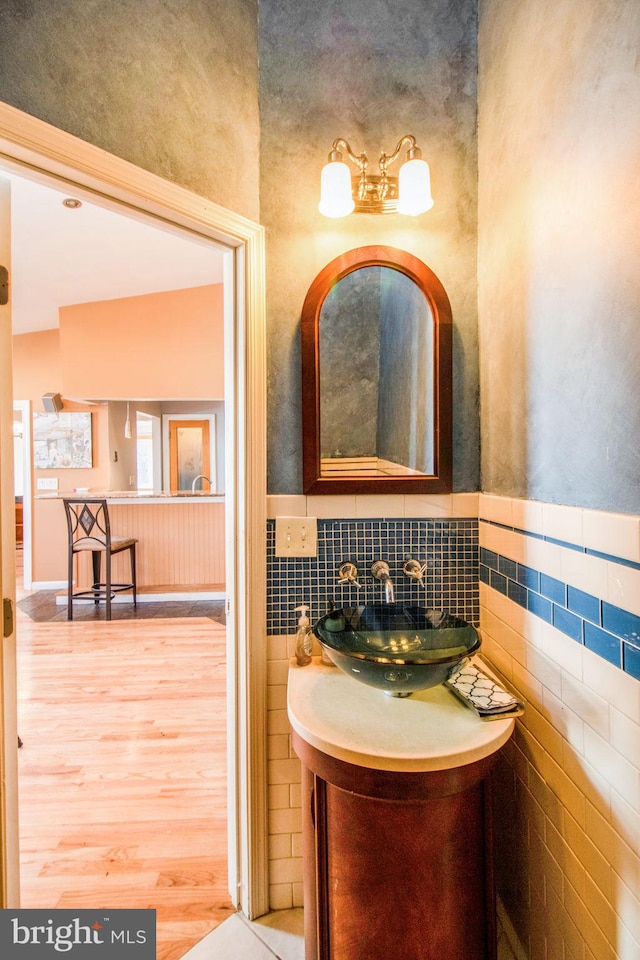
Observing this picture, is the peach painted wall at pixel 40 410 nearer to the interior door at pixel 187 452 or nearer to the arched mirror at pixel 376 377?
the interior door at pixel 187 452

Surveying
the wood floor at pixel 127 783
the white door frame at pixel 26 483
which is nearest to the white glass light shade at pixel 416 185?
the wood floor at pixel 127 783

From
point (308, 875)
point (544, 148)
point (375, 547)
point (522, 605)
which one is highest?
point (544, 148)

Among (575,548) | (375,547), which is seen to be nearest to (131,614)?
(375,547)

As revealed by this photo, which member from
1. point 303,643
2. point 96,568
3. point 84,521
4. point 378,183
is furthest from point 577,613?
point 96,568

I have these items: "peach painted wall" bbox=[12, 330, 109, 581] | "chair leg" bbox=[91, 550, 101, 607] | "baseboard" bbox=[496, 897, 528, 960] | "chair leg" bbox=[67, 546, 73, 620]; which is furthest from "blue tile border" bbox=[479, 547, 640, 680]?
"peach painted wall" bbox=[12, 330, 109, 581]

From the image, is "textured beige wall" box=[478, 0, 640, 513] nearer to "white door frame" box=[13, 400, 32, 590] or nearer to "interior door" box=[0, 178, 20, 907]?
"interior door" box=[0, 178, 20, 907]

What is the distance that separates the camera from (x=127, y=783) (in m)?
2.00

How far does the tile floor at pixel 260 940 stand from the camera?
1.28 m

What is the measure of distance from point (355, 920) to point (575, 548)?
3.05 ft

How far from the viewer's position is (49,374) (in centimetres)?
523

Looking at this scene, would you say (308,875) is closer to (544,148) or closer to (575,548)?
(575,548)

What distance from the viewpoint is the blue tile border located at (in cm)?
80

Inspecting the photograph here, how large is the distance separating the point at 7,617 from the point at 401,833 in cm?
103

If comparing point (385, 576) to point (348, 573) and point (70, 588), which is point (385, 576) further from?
point (70, 588)
